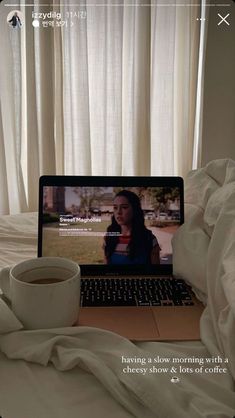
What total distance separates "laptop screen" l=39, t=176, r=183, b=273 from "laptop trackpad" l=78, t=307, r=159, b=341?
0.48 feet

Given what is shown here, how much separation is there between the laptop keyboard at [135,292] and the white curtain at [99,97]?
4.21 feet

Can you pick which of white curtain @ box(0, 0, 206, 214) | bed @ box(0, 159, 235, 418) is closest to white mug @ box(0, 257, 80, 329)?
bed @ box(0, 159, 235, 418)

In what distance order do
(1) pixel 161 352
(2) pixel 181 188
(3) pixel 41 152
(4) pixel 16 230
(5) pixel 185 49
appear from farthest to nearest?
(3) pixel 41 152 < (5) pixel 185 49 < (4) pixel 16 230 < (2) pixel 181 188 < (1) pixel 161 352

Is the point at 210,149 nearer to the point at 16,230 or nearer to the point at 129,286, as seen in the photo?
the point at 16,230

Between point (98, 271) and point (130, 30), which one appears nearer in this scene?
point (98, 271)

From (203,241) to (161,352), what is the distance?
252 millimetres

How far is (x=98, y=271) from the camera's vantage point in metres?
0.74

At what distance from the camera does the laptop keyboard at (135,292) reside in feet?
2.04

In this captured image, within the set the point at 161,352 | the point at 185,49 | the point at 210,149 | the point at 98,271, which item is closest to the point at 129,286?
the point at 98,271

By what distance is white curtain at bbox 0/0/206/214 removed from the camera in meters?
1.69

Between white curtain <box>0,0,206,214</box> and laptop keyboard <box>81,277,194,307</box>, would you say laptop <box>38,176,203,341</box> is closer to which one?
laptop keyboard <box>81,277,194,307</box>

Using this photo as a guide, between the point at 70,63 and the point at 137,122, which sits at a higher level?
the point at 70,63

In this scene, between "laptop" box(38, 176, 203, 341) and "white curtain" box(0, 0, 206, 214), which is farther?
"white curtain" box(0, 0, 206, 214)

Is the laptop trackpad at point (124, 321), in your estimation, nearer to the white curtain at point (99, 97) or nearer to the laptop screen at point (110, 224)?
the laptop screen at point (110, 224)
